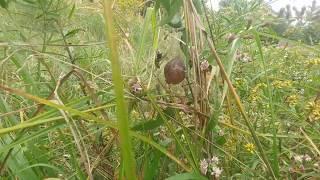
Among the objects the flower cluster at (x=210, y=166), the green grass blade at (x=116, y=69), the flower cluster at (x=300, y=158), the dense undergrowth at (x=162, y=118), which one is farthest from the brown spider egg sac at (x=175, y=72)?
the green grass blade at (x=116, y=69)

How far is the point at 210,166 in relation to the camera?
2.78 ft

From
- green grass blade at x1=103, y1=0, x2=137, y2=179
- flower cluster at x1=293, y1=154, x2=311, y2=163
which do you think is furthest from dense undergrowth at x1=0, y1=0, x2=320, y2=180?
green grass blade at x1=103, y1=0, x2=137, y2=179

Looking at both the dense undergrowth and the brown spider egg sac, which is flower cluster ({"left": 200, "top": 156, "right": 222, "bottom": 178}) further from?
the brown spider egg sac

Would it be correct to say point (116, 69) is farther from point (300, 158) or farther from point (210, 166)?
point (300, 158)

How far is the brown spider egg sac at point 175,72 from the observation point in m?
0.86

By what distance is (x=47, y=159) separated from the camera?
0.99m

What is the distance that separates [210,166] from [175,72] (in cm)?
18

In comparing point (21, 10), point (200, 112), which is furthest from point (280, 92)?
point (21, 10)

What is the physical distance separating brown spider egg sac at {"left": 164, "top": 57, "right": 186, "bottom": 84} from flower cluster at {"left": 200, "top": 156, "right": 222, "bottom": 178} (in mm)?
149

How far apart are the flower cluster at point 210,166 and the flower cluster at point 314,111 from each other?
278 mm

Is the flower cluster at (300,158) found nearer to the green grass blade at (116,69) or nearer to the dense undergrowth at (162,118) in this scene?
the dense undergrowth at (162,118)

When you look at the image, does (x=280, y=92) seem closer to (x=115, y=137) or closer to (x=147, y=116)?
(x=147, y=116)

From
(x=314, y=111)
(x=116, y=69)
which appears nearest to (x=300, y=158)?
(x=314, y=111)

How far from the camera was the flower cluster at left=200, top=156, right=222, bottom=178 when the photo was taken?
84 centimetres
